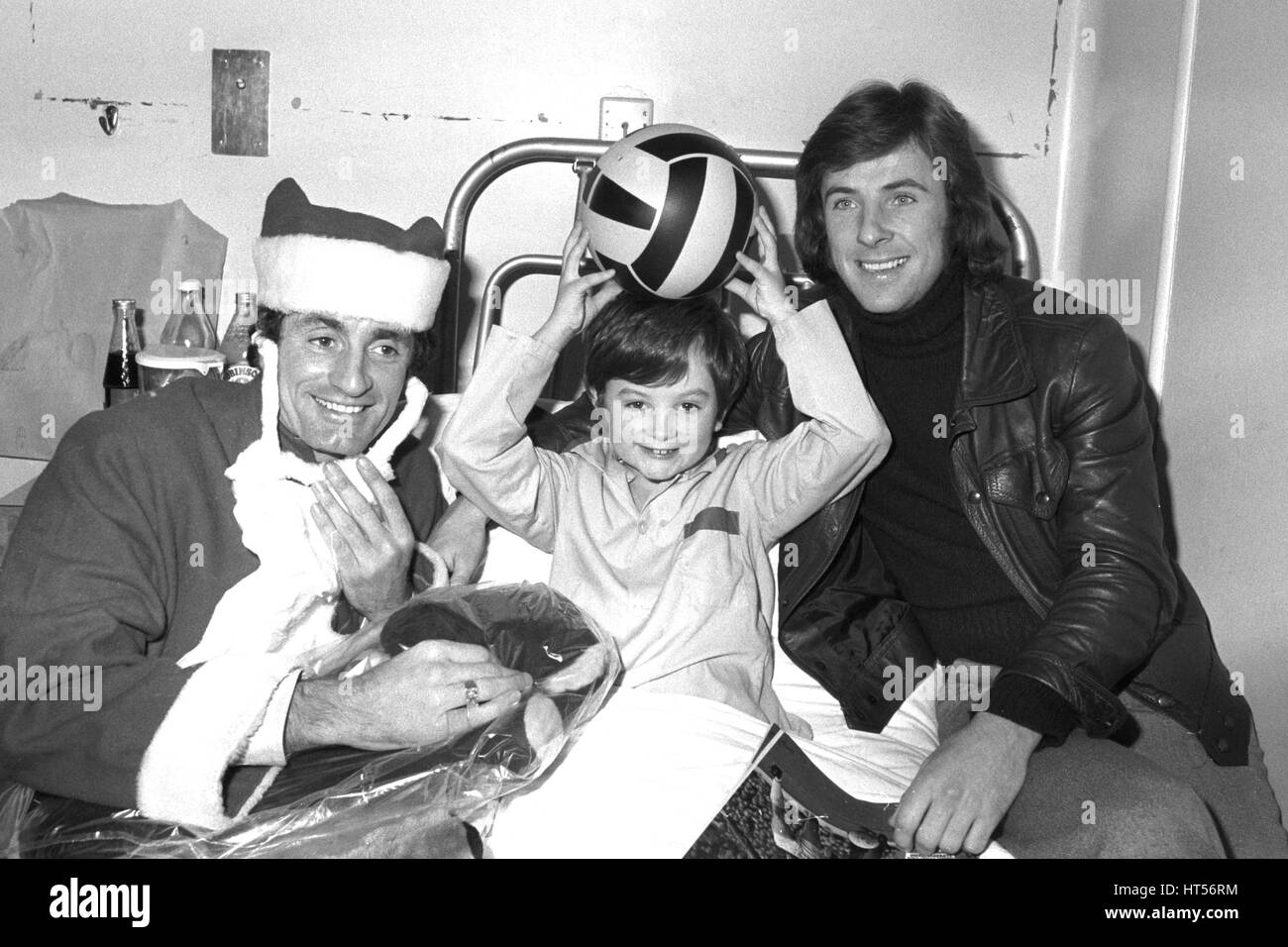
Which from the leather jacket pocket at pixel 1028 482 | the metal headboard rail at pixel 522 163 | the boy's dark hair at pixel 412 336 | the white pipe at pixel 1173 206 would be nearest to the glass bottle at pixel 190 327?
the metal headboard rail at pixel 522 163

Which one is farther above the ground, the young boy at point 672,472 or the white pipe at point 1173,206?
the white pipe at point 1173,206

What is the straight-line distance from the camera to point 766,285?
1.93 meters

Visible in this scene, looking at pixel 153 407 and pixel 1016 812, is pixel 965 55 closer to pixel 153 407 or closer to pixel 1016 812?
pixel 1016 812

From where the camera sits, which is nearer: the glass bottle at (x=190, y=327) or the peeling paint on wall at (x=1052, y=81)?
the glass bottle at (x=190, y=327)

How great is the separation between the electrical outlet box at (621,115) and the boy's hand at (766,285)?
1.19m

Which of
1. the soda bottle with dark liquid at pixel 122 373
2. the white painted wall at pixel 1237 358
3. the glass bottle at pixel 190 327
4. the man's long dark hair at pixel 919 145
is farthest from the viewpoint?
the glass bottle at pixel 190 327

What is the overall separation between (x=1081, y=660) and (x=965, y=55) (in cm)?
190

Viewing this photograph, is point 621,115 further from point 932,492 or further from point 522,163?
point 932,492

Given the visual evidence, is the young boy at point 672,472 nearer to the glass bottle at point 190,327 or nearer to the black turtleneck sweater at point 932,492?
the black turtleneck sweater at point 932,492

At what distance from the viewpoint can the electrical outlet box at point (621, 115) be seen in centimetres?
306

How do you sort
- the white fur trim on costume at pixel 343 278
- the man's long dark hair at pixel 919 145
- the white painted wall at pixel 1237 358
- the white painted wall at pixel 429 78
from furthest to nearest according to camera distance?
the white painted wall at pixel 429 78
the white painted wall at pixel 1237 358
the man's long dark hair at pixel 919 145
the white fur trim on costume at pixel 343 278

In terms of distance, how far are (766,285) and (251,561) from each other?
870 mm

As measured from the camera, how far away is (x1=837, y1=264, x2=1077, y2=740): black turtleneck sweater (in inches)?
77.9
